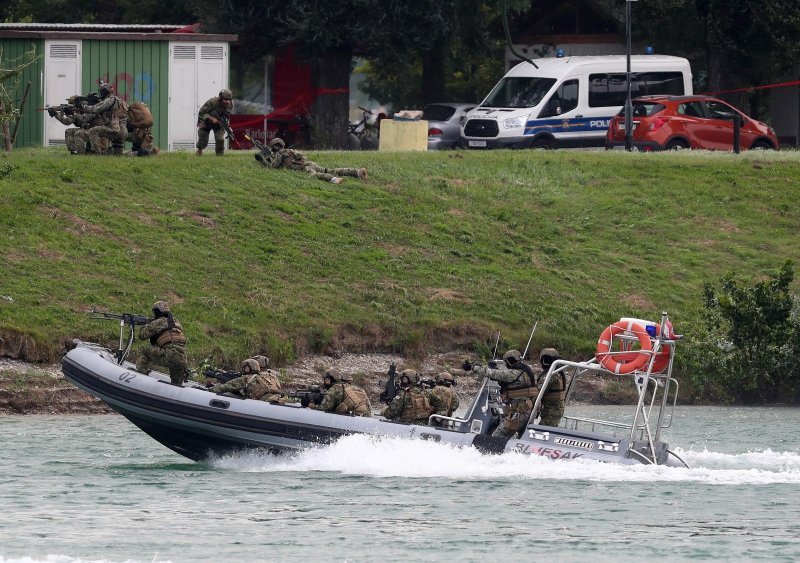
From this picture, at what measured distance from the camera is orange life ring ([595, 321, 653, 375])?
1872cm

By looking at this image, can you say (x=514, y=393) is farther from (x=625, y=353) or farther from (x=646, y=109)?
(x=646, y=109)

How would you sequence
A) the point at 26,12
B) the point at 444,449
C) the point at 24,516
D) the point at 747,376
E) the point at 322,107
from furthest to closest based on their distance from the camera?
the point at 26,12 < the point at 322,107 < the point at 747,376 < the point at 444,449 < the point at 24,516

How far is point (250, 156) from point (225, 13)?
7.85 meters

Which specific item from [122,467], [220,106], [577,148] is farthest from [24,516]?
[577,148]

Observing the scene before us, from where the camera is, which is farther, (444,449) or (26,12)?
(26,12)

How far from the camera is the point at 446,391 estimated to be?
19922 millimetres

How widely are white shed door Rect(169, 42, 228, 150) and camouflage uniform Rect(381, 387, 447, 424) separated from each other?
16256 mm

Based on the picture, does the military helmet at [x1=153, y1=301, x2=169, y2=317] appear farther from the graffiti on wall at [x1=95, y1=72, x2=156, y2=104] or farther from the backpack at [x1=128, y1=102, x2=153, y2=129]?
the graffiti on wall at [x1=95, y1=72, x2=156, y2=104]

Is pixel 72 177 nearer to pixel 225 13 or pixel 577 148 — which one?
pixel 225 13

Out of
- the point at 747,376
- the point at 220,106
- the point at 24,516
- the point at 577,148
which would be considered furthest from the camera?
the point at 577,148

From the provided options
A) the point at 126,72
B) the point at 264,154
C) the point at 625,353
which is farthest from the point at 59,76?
the point at 625,353

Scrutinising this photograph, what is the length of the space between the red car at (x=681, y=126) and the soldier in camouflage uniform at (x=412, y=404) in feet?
60.8

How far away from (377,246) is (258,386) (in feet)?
32.8

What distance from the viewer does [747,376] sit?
88.0 feet
